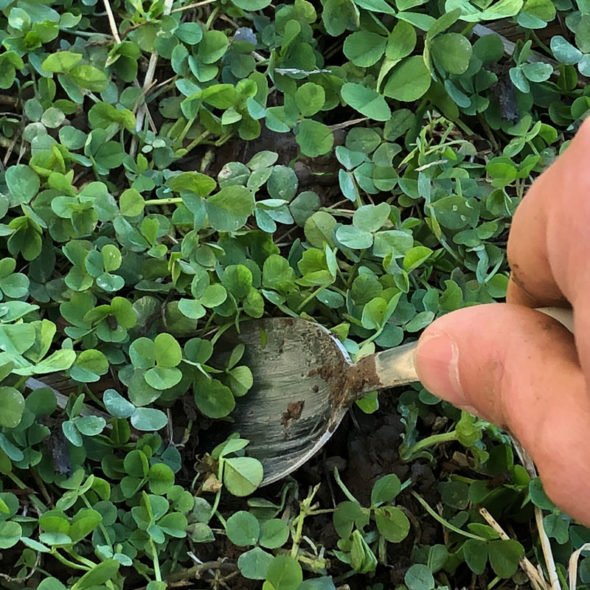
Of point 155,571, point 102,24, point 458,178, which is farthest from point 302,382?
point 102,24

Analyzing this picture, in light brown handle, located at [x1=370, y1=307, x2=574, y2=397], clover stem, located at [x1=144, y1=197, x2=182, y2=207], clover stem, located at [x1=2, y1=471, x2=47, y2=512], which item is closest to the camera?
light brown handle, located at [x1=370, y1=307, x2=574, y2=397]

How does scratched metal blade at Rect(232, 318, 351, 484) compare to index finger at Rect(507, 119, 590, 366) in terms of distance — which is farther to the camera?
scratched metal blade at Rect(232, 318, 351, 484)

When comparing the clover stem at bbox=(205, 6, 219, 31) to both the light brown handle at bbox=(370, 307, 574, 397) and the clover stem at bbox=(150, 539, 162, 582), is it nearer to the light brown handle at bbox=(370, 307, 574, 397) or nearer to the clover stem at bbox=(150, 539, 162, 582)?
the light brown handle at bbox=(370, 307, 574, 397)

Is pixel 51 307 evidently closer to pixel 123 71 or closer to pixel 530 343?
pixel 123 71

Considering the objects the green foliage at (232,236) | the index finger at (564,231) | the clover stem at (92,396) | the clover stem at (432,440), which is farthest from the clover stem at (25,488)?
the index finger at (564,231)

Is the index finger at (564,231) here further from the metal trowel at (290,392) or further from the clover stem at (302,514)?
the clover stem at (302,514)

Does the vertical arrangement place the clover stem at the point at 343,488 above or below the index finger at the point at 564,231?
below

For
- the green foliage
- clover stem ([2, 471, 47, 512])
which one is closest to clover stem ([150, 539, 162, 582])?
the green foliage
